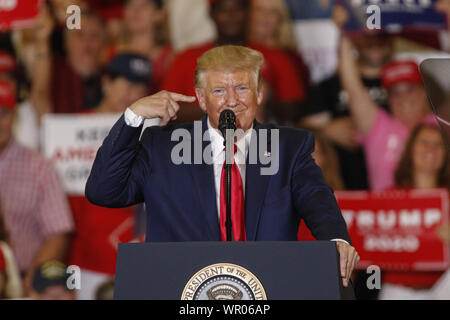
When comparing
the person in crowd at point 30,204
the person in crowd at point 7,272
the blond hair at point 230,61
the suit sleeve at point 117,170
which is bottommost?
the person in crowd at point 7,272

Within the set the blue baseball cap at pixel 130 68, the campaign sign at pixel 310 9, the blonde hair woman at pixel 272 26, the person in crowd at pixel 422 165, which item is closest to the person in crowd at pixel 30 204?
the blue baseball cap at pixel 130 68

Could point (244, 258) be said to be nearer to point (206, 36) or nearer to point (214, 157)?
point (214, 157)

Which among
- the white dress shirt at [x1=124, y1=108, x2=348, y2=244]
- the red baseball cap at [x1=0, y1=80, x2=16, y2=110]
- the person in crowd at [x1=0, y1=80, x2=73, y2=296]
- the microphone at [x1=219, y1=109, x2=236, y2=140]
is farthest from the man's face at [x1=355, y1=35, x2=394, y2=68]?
the microphone at [x1=219, y1=109, x2=236, y2=140]

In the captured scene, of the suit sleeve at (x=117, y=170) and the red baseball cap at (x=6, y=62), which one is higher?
the suit sleeve at (x=117, y=170)

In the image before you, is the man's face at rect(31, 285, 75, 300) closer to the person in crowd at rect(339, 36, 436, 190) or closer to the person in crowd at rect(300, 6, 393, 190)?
the person in crowd at rect(300, 6, 393, 190)

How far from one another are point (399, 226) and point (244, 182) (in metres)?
3.20

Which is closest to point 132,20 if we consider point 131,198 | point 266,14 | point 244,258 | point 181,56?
point 181,56

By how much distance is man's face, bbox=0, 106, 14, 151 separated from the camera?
5.23 m

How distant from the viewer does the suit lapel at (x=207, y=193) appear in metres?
2.03

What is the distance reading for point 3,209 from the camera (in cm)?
503

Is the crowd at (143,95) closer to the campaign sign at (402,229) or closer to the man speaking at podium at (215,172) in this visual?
the campaign sign at (402,229)

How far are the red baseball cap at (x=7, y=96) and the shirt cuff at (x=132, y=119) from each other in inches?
137

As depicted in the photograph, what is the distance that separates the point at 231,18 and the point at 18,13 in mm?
1703

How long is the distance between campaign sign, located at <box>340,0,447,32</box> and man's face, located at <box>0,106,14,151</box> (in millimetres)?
2619
